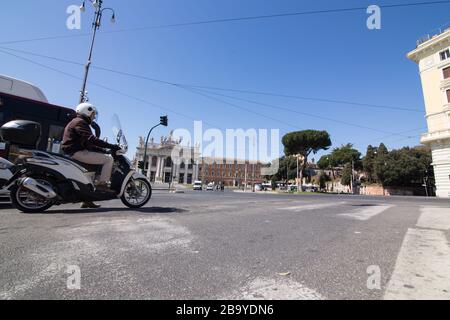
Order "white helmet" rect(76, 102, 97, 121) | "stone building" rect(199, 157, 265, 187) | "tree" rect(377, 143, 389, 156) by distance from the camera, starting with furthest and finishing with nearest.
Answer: "stone building" rect(199, 157, 265, 187) < "tree" rect(377, 143, 389, 156) < "white helmet" rect(76, 102, 97, 121)

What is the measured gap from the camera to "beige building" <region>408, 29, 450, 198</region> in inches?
1223

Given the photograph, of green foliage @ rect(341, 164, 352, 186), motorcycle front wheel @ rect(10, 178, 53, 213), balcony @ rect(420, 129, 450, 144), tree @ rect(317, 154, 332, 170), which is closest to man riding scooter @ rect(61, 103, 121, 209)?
motorcycle front wheel @ rect(10, 178, 53, 213)

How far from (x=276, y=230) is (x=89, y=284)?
275cm

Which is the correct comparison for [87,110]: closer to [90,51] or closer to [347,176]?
[90,51]

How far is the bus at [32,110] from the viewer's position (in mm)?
6258

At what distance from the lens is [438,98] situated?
32281 millimetres

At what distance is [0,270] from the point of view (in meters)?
1.77

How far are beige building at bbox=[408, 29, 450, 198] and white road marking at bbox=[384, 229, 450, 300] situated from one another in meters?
37.5

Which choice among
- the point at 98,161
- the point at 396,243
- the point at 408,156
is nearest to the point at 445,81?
the point at 408,156

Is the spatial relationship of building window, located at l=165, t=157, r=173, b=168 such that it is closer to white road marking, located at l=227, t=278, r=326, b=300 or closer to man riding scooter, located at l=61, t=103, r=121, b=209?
man riding scooter, located at l=61, t=103, r=121, b=209

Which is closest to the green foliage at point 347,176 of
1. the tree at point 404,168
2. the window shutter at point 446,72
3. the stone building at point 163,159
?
the tree at point 404,168

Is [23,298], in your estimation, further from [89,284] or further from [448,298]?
[448,298]

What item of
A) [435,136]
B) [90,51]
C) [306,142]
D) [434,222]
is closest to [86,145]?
[434,222]

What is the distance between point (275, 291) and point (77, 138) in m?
→ 4.49
